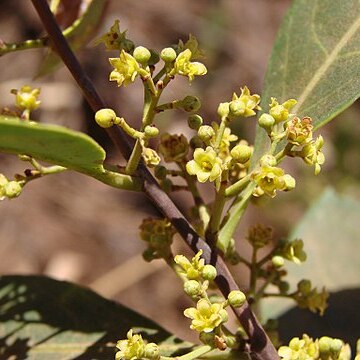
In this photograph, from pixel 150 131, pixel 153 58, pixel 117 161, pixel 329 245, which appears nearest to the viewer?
pixel 150 131

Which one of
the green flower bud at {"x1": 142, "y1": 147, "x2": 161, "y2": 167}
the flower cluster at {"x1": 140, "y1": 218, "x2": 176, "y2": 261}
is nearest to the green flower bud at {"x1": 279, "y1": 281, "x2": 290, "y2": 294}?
the flower cluster at {"x1": 140, "y1": 218, "x2": 176, "y2": 261}

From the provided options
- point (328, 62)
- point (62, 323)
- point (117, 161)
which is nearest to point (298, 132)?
point (328, 62)

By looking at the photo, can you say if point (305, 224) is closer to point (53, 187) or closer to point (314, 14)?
point (314, 14)

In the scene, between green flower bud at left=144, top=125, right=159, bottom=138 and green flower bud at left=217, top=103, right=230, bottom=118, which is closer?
green flower bud at left=144, top=125, right=159, bottom=138

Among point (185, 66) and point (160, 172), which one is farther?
point (160, 172)

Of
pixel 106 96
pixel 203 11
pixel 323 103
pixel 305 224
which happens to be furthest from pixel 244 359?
pixel 203 11

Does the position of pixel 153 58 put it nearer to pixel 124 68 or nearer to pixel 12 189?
pixel 124 68

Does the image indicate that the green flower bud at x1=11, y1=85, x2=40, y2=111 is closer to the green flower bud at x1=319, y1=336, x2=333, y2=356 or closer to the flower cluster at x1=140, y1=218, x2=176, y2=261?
the flower cluster at x1=140, y1=218, x2=176, y2=261
